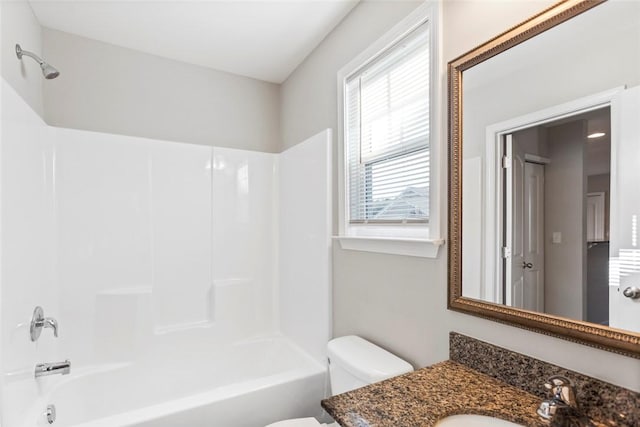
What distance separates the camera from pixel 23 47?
1771 mm

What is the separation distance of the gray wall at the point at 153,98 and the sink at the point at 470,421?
2505 millimetres

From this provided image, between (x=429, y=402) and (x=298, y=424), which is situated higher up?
(x=429, y=402)

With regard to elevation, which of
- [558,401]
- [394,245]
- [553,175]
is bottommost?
[558,401]

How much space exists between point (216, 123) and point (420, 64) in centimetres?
185

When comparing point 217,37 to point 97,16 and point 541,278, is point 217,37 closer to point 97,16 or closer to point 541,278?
point 97,16

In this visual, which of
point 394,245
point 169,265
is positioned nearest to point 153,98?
point 169,265

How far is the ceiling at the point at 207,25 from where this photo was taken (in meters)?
1.89

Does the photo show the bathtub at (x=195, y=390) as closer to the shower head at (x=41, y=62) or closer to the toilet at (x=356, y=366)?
the toilet at (x=356, y=366)

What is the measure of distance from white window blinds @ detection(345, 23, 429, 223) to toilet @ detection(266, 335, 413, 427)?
0.66 meters

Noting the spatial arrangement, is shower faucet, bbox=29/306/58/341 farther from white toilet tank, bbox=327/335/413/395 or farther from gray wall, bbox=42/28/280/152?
white toilet tank, bbox=327/335/413/395

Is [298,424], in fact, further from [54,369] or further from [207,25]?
[207,25]

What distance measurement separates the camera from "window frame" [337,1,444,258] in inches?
52.7

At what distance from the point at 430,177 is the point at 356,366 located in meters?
0.92

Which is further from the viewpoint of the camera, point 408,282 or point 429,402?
point 408,282
